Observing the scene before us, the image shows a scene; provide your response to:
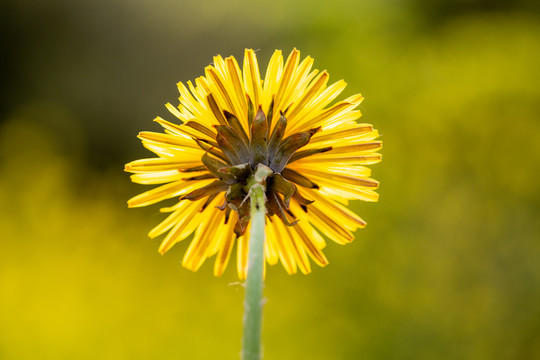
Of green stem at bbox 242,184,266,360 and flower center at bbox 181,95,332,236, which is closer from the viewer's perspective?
green stem at bbox 242,184,266,360

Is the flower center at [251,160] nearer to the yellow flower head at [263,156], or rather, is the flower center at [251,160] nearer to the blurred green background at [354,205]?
the yellow flower head at [263,156]

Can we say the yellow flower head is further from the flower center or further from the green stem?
the green stem

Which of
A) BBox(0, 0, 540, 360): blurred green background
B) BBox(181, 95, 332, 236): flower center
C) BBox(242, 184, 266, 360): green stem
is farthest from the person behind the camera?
BBox(0, 0, 540, 360): blurred green background

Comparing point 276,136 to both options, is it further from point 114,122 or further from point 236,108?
point 114,122

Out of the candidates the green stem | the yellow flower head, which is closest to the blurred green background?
the yellow flower head

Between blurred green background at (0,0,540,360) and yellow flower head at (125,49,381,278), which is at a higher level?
blurred green background at (0,0,540,360)

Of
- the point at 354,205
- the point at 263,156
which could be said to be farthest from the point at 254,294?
the point at 354,205

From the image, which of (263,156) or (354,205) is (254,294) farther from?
(354,205)
